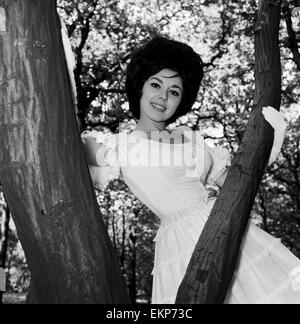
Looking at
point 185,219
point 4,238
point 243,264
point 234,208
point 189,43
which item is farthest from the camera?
point 4,238

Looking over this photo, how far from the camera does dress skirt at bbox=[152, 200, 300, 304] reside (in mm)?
2186

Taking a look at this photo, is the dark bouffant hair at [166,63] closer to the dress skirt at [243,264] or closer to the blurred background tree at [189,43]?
the dress skirt at [243,264]

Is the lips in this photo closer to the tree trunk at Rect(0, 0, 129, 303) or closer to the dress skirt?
the dress skirt

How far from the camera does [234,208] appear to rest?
1.92 metres

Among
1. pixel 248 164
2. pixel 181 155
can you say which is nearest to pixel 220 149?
pixel 181 155

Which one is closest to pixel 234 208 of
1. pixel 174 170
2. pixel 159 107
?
pixel 174 170

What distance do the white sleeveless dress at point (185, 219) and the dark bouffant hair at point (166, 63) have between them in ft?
1.10

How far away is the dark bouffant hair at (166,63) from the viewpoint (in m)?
2.79

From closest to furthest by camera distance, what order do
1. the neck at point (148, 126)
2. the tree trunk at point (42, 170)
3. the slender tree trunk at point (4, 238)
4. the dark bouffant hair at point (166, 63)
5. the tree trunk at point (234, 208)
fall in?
the tree trunk at point (42, 170), the tree trunk at point (234, 208), the dark bouffant hair at point (166, 63), the neck at point (148, 126), the slender tree trunk at point (4, 238)

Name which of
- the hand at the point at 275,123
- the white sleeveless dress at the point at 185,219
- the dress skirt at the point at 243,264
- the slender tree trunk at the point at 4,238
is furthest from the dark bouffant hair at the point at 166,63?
the slender tree trunk at the point at 4,238

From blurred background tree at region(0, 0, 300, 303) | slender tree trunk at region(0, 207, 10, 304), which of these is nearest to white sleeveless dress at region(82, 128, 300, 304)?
blurred background tree at region(0, 0, 300, 303)

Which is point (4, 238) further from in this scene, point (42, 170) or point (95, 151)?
point (42, 170)

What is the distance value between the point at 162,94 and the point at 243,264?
1.13 m

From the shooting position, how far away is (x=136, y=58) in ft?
9.43
